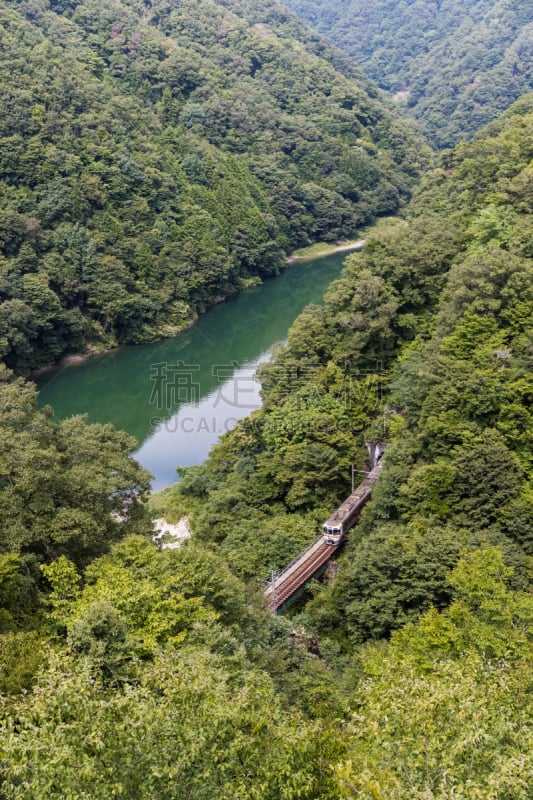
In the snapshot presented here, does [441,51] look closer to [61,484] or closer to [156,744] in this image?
[61,484]

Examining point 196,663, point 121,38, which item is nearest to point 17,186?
point 121,38

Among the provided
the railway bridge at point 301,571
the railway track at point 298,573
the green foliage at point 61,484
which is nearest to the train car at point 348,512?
the railway bridge at point 301,571

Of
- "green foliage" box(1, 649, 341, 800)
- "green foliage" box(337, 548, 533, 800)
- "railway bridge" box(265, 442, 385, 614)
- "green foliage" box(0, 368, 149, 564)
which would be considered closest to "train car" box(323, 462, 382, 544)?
"railway bridge" box(265, 442, 385, 614)

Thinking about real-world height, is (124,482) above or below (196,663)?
below

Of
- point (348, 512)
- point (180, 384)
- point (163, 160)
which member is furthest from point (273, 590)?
point (163, 160)

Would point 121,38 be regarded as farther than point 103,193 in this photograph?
Yes

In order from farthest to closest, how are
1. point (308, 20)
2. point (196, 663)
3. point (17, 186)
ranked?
point (308, 20) → point (17, 186) → point (196, 663)

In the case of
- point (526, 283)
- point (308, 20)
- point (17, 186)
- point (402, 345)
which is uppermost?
point (308, 20)

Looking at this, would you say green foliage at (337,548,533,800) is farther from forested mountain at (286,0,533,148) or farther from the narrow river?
forested mountain at (286,0,533,148)

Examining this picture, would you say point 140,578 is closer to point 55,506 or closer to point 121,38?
point 55,506
